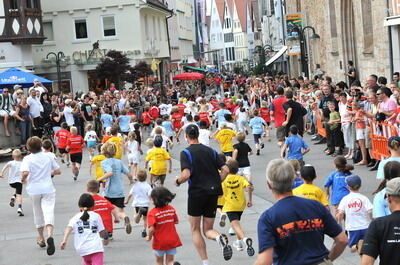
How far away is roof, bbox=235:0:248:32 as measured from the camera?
152250 mm

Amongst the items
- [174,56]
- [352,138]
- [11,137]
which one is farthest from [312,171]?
[174,56]

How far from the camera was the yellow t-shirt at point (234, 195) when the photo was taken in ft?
37.2

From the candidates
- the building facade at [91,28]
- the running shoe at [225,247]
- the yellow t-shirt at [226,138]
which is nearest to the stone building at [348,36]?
the building facade at [91,28]

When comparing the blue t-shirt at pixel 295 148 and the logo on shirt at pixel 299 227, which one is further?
the blue t-shirt at pixel 295 148

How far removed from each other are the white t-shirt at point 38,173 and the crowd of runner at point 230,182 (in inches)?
0.6

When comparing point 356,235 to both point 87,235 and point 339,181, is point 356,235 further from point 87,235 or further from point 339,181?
point 87,235

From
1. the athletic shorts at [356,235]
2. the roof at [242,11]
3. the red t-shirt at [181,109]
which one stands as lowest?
the athletic shorts at [356,235]

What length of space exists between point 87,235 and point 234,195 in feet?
8.91

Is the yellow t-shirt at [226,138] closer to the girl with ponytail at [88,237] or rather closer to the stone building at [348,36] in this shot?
the girl with ponytail at [88,237]

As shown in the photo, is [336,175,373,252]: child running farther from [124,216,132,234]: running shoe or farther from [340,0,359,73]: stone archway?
[340,0,359,73]: stone archway

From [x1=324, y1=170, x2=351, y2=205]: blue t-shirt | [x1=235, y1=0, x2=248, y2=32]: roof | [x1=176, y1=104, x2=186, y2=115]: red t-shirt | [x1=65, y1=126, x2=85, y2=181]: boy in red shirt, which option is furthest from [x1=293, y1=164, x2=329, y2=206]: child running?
[x1=235, y1=0, x2=248, y2=32]: roof

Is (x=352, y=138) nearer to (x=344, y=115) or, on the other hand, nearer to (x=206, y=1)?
(x=344, y=115)

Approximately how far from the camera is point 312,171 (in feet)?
32.9

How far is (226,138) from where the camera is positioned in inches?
706
